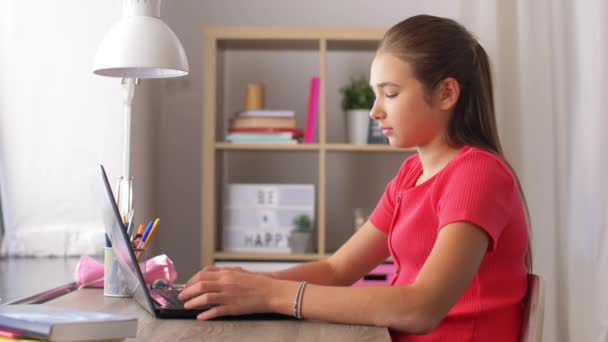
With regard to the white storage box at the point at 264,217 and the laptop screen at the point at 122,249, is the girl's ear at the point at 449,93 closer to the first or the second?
the laptop screen at the point at 122,249

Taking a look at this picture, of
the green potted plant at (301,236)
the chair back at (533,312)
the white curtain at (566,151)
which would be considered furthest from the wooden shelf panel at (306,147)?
the chair back at (533,312)

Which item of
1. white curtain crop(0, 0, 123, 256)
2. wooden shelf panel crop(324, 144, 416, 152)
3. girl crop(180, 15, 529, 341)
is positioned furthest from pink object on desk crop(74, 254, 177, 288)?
wooden shelf panel crop(324, 144, 416, 152)

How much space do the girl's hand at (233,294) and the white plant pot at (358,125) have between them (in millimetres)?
1872

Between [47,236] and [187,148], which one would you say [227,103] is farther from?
[47,236]

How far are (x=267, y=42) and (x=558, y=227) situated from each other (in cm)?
123

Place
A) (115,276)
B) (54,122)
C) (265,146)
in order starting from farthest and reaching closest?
(265,146) < (54,122) < (115,276)

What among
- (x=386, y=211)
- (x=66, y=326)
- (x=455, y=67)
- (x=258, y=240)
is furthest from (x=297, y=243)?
(x=66, y=326)

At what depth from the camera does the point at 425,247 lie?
1.36m

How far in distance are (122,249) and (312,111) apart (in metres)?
1.81

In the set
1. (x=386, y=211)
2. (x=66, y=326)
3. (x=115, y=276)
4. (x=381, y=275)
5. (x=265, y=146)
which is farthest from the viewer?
(x=265, y=146)

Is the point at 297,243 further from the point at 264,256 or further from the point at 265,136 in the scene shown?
the point at 265,136

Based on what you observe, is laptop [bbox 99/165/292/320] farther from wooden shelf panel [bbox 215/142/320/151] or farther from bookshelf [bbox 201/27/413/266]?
bookshelf [bbox 201/27/413/266]

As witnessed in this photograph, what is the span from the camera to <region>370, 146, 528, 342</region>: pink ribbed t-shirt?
1233mm

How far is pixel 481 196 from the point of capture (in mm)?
1231
